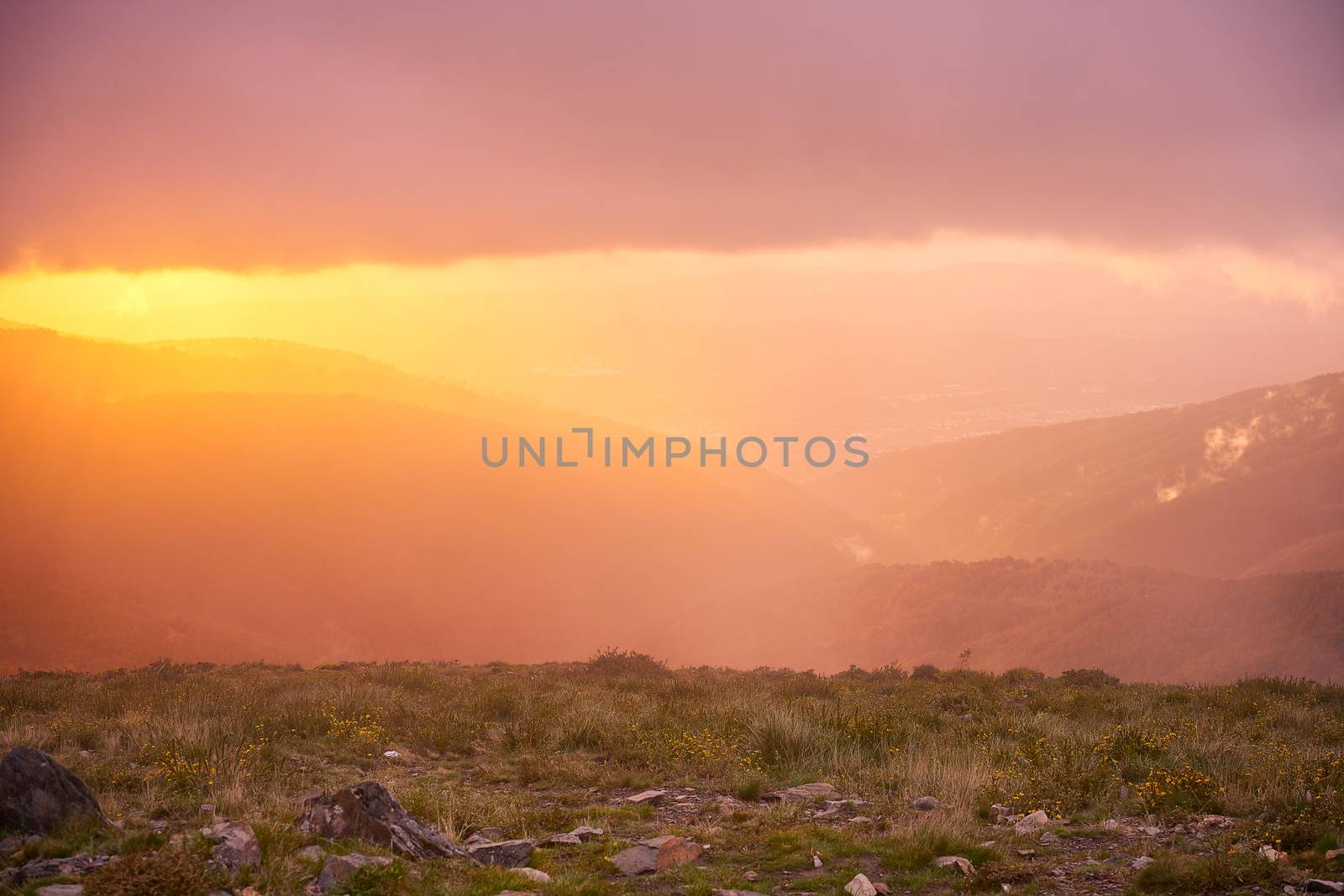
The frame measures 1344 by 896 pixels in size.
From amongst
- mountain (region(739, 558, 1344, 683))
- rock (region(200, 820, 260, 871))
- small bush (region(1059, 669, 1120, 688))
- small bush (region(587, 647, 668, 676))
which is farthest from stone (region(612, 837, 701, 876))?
mountain (region(739, 558, 1344, 683))

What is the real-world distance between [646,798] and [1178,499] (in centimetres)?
12790

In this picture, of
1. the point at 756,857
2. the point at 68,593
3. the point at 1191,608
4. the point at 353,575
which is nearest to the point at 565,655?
the point at 353,575

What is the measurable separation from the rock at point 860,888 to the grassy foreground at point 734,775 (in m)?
0.24

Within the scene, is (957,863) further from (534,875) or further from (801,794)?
(534,875)

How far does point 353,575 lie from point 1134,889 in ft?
253

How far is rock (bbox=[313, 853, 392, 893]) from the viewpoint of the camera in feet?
20.2

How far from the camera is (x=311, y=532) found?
79875mm

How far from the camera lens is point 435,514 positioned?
87.6 m

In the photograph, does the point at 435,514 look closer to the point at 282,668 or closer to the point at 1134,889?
the point at 282,668

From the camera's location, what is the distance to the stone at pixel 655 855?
24.0 ft

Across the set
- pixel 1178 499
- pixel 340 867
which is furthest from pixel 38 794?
pixel 1178 499

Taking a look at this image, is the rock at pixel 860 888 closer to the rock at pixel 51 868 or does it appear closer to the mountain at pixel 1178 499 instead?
the rock at pixel 51 868

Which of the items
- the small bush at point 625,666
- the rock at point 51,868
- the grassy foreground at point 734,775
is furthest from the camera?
the small bush at point 625,666

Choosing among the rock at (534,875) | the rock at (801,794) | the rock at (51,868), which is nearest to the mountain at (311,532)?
the rock at (51,868)
